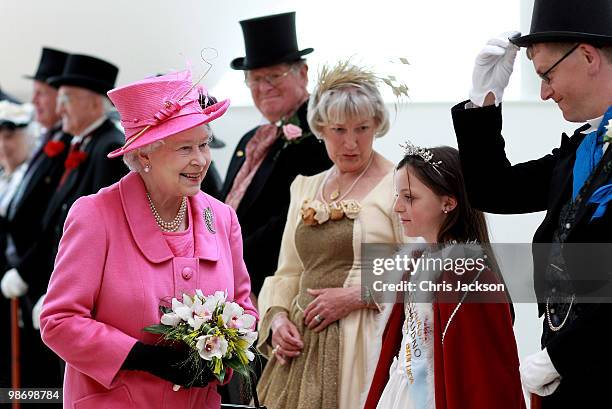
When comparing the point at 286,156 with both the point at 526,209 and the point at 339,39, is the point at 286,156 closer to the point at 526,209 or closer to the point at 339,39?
the point at 339,39

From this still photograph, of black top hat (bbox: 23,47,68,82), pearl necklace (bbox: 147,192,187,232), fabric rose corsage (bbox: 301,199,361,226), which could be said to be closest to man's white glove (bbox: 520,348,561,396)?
pearl necklace (bbox: 147,192,187,232)

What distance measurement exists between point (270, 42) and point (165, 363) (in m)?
2.12

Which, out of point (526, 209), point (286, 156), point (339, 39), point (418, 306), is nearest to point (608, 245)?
point (526, 209)

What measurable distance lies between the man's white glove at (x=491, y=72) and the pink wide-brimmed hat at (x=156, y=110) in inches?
30.6

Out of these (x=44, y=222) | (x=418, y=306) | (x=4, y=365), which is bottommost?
(x=4, y=365)

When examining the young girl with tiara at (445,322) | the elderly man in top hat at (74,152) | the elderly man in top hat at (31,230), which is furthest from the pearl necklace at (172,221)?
the elderly man in top hat at (31,230)

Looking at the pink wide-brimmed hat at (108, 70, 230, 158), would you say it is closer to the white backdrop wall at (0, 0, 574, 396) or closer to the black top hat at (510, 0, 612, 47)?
the white backdrop wall at (0, 0, 574, 396)

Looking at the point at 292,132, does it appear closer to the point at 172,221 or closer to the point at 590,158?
the point at 172,221

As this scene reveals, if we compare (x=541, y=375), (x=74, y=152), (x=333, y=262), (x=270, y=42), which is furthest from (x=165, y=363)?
(x=74, y=152)

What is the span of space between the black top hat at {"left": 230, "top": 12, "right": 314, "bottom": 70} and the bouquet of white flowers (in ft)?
6.04

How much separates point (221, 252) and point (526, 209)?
3.10 feet

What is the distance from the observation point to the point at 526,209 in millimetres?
3213

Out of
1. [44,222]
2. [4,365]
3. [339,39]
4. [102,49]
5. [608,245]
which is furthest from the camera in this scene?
[102,49]

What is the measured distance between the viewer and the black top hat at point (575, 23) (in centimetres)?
284
